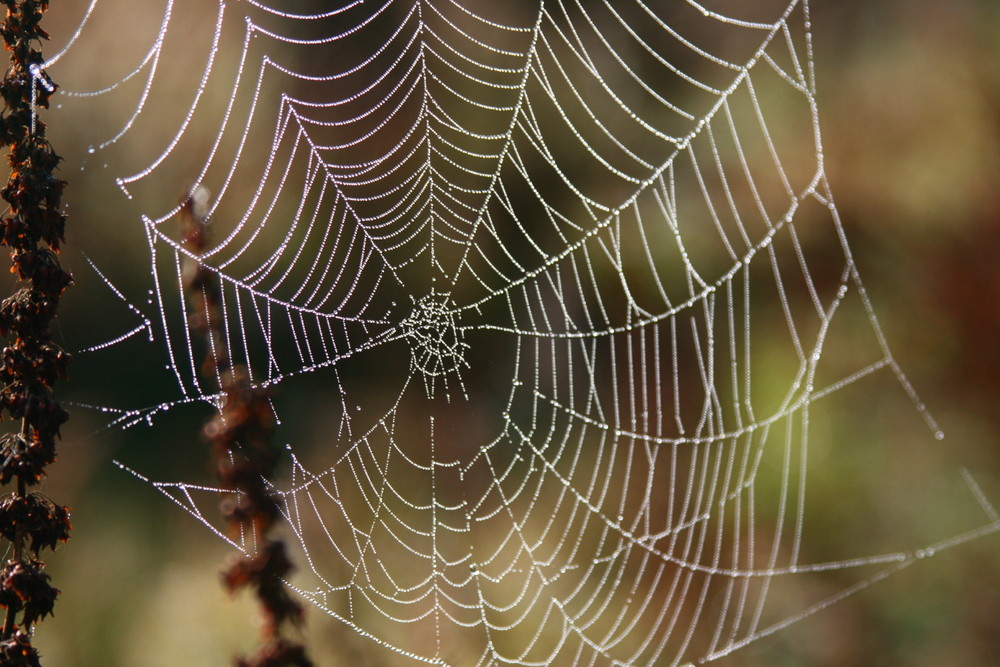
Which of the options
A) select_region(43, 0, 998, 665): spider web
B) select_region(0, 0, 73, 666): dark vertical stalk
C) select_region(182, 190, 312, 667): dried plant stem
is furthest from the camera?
select_region(43, 0, 998, 665): spider web

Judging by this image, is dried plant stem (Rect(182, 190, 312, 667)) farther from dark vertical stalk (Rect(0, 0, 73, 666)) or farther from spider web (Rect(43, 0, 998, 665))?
spider web (Rect(43, 0, 998, 665))

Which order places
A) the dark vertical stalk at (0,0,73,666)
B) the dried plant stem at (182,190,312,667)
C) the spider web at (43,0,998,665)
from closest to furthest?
the dried plant stem at (182,190,312,667) < the dark vertical stalk at (0,0,73,666) < the spider web at (43,0,998,665)

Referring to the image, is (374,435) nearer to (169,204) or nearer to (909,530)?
(169,204)

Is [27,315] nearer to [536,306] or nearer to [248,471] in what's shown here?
[248,471]

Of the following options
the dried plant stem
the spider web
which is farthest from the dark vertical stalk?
the spider web

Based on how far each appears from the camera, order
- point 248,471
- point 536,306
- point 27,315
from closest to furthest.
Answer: point 248,471, point 27,315, point 536,306

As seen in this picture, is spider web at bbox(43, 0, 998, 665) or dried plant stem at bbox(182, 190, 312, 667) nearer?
dried plant stem at bbox(182, 190, 312, 667)

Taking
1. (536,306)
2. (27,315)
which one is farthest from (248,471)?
(536,306)
